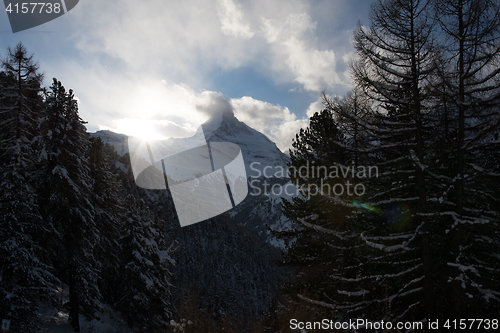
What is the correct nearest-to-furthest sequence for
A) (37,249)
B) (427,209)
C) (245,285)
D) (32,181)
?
(427,209) → (37,249) → (32,181) → (245,285)

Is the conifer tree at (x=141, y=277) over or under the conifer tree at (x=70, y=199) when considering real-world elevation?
under

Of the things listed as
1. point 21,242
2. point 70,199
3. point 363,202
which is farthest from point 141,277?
point 363,202

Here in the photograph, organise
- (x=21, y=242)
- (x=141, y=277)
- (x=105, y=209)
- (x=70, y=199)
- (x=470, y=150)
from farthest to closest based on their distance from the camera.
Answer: (x=141, y=277), (x=105, y=209), (x=70, y=199), (x=21, y=242), (x=470, y=150)

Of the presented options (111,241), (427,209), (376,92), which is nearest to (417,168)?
(427,209)

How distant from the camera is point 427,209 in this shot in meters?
6.66

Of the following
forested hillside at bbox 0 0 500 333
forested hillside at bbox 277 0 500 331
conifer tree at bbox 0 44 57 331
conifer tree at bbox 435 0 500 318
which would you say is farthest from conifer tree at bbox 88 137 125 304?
conifer tree at bbox 435 0 500 318

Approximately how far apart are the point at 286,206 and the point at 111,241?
40.4ft

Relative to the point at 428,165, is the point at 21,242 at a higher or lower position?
lower

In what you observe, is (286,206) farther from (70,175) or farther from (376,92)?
(70,175)

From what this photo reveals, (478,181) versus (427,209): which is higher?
(478,181)

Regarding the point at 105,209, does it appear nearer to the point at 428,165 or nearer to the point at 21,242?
the point at 21,242

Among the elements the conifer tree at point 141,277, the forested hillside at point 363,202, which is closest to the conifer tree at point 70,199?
the forested hillside at point 363,202

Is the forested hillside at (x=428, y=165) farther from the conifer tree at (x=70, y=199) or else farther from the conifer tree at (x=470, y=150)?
the conifer tree at (x=70, y=199)

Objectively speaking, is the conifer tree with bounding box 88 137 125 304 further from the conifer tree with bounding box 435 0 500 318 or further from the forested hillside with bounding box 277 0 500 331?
the conifer tree with bounding box 435 0 500 318
